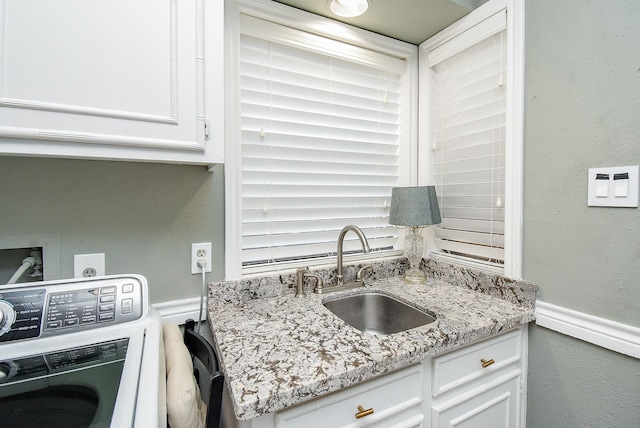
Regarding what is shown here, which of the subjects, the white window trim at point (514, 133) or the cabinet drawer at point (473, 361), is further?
the white window trim at point (514, 133)

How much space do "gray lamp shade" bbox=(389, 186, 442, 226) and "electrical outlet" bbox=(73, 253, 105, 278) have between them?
1214 mm

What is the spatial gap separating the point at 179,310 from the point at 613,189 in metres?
1.55

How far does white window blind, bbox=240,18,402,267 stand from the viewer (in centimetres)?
130

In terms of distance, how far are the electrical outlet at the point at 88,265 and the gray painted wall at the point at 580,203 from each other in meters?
1.61

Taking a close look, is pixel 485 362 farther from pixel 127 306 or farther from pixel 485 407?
pixel 127 306

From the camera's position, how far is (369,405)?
2.67 ft

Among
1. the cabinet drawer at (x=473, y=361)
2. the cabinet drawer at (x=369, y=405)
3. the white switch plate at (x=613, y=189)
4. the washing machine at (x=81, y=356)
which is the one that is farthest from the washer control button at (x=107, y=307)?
the white switch plate at (x=613, y=189)

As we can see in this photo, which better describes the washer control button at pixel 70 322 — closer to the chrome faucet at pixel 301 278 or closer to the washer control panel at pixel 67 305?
the washer control panel at pixel 67 305

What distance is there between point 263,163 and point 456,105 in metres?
1.04

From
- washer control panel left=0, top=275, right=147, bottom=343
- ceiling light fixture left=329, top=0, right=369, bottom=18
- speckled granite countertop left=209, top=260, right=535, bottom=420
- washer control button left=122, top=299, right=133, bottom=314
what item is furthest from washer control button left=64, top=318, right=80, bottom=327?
ceiling light fixture left=329, top=0, right=369, bottom=18

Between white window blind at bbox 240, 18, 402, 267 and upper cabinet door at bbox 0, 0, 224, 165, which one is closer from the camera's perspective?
upper cabinet door at bbox 0, 0, 224, 165

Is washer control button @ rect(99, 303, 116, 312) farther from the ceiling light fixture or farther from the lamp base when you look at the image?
the ceiling light fixture

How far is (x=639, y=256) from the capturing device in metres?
0.89

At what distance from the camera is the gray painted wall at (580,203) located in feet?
2.97
